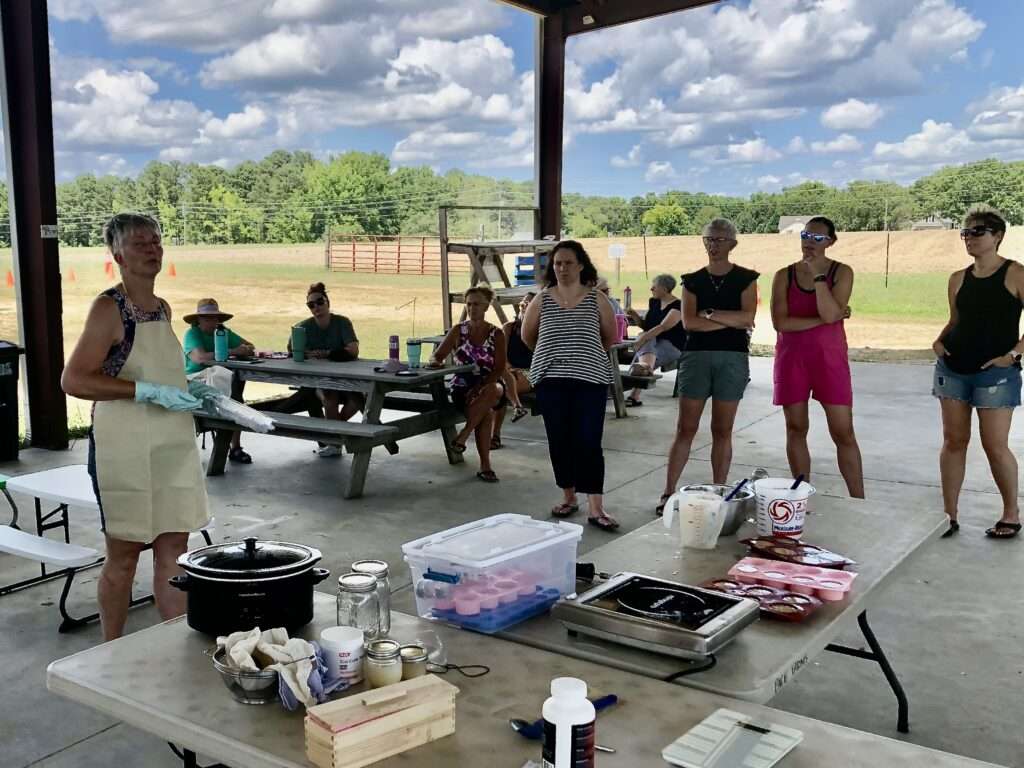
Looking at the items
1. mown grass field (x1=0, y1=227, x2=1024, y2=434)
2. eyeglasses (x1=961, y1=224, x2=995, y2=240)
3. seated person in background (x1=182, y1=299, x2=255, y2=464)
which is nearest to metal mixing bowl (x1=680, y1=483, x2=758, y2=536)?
eyeglasses (x1=961, y1=224, x2=995, y2=240)

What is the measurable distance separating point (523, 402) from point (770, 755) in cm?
646

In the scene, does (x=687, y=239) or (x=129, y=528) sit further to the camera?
(x=687, y=239)

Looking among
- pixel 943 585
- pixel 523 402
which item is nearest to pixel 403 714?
pixel 943 585

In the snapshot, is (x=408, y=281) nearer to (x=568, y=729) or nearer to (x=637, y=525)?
(x=637, y=525)

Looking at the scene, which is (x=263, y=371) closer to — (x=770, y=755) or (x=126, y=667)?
(x=126, y=667)

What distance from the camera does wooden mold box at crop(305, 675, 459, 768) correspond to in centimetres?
146

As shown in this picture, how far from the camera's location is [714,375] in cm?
518

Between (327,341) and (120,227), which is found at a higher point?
(120,227)

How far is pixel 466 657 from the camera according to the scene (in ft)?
6.31

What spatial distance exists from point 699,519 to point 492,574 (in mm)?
763

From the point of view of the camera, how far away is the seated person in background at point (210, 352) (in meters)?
6.83

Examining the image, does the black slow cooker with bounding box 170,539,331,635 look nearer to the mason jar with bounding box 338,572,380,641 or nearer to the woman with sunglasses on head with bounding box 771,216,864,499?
the mason jar with bounding box 338,572,380,641

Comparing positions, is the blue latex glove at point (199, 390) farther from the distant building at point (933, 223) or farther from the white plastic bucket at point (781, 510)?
the distant building at point (933, 223)

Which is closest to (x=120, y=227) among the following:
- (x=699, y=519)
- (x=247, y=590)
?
(x=247, y=590)
